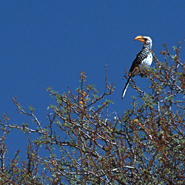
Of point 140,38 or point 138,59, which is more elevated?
point 140,38

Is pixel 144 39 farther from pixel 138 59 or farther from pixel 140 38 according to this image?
pixel 138 59

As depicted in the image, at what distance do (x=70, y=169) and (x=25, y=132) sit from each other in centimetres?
155

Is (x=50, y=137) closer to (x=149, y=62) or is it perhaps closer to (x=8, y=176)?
(x=8, y=176)

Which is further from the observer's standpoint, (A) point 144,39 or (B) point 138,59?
(A) point 144,39

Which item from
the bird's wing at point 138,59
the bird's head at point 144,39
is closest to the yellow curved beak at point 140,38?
the bird's head at point 144,39

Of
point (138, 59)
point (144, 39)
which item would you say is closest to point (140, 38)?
point (144, 39)

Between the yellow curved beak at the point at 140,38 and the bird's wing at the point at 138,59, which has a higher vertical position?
the yellow curved beak at the point at 140,38

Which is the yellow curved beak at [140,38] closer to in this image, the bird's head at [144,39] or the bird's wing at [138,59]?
the bird's head at [144,39]

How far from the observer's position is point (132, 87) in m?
8.39

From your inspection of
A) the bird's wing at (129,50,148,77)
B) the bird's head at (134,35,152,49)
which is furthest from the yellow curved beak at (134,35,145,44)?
the bird's wing at (129,50,148,77)

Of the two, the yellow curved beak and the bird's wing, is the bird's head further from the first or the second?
the bird's wing

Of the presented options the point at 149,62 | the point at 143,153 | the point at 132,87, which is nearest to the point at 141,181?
the point at 143,153

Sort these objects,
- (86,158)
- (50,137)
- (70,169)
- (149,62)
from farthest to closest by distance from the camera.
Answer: (149,62) < (50,137) < (70,169) < (86,158)

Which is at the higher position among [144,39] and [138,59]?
[144,39]
